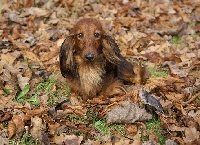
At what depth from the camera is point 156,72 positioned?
5078mm

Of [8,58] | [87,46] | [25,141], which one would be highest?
[87,46]

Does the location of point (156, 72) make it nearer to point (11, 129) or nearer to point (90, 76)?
point (90, 76)

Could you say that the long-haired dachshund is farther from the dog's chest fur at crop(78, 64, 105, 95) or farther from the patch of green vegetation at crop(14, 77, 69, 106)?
the patch of green vegetation at crop(14, 77, 69, 106)

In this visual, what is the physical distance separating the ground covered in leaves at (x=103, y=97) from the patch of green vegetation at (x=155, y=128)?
0.01 metres

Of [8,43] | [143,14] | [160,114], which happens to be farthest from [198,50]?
[8,43]

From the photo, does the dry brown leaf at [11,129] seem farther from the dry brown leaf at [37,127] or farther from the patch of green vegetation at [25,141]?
the dry brown leaf at [37,127]

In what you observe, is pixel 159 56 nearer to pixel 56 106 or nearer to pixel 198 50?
pixel 198 50

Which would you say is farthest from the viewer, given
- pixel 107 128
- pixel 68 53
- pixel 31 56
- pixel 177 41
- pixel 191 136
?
pixel 177 41

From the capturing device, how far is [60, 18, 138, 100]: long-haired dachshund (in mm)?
3979

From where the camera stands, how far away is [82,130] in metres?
3.73

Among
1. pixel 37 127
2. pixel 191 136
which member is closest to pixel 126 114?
pixel 191 136

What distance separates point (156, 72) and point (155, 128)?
1.36 meters

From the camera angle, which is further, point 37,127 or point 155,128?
point 155,128

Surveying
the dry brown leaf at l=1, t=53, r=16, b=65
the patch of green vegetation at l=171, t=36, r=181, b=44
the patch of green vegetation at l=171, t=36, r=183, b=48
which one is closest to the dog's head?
the dry brown leaf at l=1, t=53, r=16, b=65
